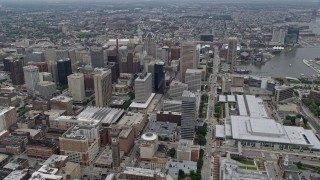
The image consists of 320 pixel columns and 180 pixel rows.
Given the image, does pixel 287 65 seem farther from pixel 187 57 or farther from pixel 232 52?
pixel 187 57

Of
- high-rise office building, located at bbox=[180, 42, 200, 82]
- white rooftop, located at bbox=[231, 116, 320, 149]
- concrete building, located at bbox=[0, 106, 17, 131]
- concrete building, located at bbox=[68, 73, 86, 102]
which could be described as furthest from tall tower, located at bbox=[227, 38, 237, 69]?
concrete building, located at bbox=[0, 106, 17, 131]

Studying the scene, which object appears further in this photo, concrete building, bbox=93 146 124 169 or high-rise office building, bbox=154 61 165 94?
high-rise office building, bbox=154 61 165 94

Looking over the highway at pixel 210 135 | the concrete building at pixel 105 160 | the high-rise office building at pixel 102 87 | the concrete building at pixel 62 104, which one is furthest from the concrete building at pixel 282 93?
the concrete building at pixel 62 104

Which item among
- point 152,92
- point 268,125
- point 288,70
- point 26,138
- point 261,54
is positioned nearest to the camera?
point 26,138

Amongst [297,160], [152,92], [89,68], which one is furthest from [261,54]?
[297,160]

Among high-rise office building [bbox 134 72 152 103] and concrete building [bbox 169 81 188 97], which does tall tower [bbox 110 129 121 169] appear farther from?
concrete building [bbox 169 81 188 97]

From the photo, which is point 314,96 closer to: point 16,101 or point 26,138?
point 26,138
